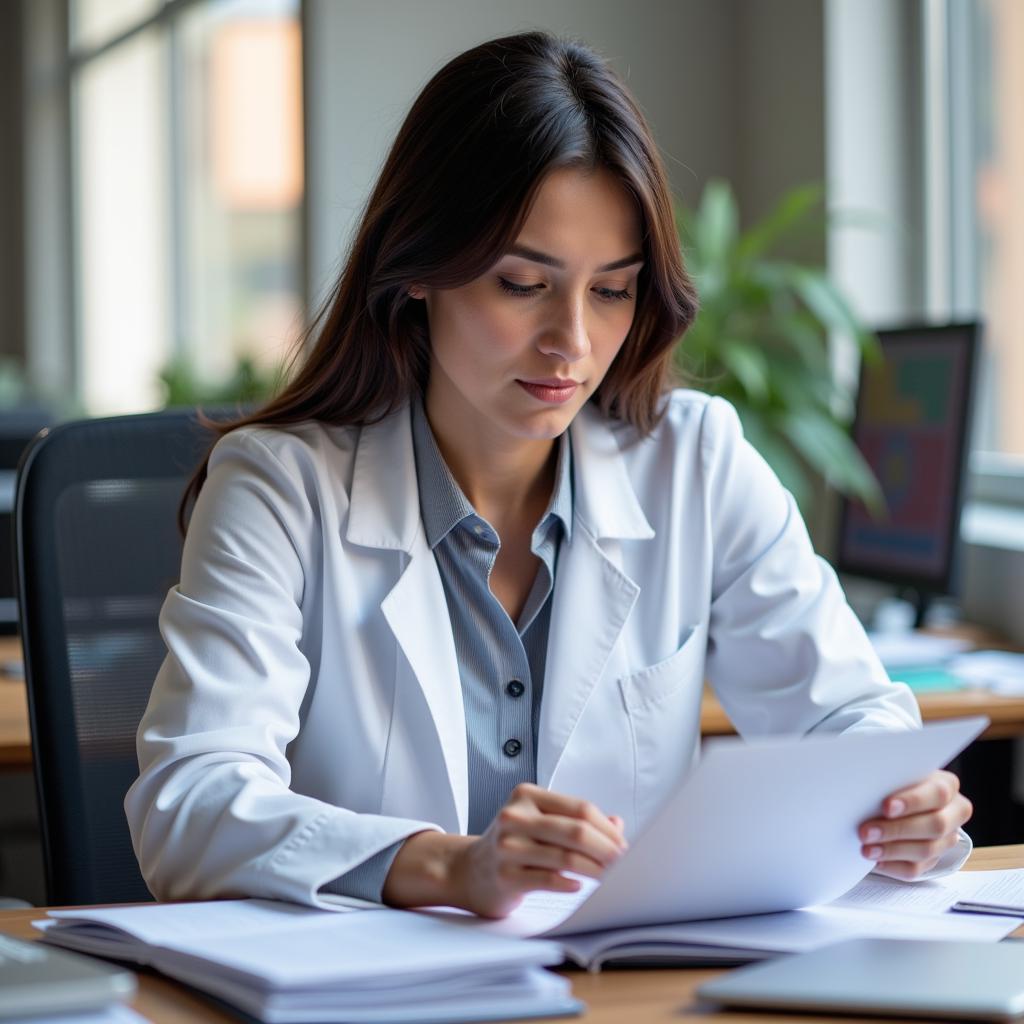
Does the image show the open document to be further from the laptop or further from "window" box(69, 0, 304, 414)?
"window" box(69, 0, 304, 414)

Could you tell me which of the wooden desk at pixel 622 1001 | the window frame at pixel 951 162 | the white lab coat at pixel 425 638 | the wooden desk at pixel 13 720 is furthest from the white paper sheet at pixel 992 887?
the window frame at pixel 951 162

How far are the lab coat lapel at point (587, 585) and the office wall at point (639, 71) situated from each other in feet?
6.44

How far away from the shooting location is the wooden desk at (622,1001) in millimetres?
924

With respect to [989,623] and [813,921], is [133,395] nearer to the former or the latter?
[989,623]

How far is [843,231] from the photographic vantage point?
3264mm

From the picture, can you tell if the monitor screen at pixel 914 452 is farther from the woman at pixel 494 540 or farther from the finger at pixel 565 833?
the finger at pixel 565 833

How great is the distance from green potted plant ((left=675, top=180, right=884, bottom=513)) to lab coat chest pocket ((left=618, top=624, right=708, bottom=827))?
49.3 inches

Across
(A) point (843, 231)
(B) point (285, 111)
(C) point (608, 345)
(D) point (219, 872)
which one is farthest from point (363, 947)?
(B) point (285, 111)

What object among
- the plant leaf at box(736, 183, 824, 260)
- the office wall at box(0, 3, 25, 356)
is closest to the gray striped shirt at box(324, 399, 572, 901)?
the plant leaf at box(736, 183, 824, 260)

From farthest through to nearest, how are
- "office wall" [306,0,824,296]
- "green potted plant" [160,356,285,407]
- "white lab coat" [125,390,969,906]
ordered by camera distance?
1. "green potted plant" [160,356,285,407]
2. "office wall" [306,0,824,296]
3. "white lab coat" [125,390,969,906]

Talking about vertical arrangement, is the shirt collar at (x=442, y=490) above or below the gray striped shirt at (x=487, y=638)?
above

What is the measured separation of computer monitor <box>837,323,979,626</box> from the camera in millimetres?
2531

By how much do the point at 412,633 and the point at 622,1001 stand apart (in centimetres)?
56

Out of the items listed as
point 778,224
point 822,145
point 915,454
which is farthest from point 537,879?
point 822,145
